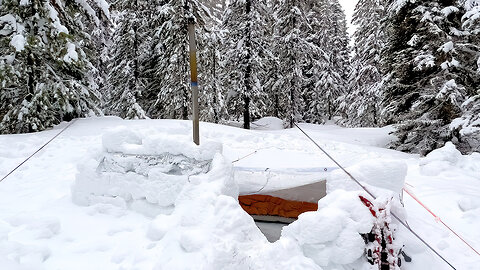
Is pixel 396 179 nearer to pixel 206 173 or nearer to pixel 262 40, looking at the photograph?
pixel 206 173

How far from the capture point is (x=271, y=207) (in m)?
7.64

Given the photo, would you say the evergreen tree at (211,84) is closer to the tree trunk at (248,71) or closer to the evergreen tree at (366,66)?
the tree trunk at (248,71)

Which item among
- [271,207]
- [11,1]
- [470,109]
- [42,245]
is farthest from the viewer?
[11,1]

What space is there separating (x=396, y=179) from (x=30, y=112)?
11.0m

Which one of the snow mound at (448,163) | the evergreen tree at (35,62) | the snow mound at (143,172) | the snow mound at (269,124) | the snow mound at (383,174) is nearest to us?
the snow mound at (383,174)

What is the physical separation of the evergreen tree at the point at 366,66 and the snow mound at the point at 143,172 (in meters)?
15.3

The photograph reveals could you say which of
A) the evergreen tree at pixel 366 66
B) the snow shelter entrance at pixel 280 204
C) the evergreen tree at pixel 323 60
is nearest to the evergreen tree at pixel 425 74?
the snow shelter entrance at pixel 280 204

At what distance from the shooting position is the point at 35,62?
10438 mm

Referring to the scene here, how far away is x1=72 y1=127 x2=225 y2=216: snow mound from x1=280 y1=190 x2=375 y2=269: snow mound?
1.94 m

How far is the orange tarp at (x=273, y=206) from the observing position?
7.45 metres

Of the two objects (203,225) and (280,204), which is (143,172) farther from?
(280,204)

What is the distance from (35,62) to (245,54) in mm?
9714

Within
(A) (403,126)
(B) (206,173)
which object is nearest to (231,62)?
(A) (403,126)

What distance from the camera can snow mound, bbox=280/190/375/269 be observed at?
3.73 m
